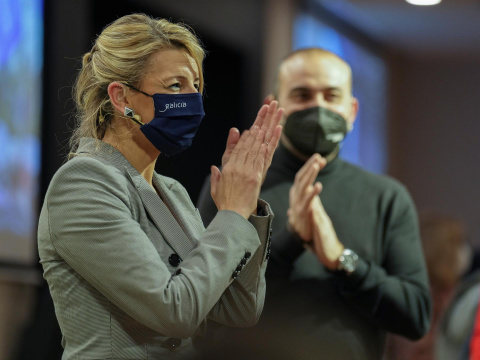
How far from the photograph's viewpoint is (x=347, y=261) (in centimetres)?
206

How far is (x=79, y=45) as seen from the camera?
381 centimetres

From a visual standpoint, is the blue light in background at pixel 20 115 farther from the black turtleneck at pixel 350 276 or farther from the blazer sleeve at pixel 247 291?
the blazer sleeve at pixel 247 291

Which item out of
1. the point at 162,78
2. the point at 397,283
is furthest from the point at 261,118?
the point at 397,283

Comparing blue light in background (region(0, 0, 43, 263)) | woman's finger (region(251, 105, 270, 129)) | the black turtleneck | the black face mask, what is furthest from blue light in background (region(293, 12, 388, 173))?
woman's finger (region(251, 105, 270, 129))

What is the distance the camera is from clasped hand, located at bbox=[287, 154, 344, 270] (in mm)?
1953

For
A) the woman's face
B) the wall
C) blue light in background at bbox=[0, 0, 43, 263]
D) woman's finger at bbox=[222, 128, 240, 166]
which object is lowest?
the wall

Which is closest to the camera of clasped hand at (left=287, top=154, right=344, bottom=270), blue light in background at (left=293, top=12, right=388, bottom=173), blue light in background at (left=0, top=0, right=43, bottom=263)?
clasped hand at (left=287, top=154, right=344, bottom=270)

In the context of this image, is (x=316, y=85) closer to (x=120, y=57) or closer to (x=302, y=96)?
(x=302, y=96)

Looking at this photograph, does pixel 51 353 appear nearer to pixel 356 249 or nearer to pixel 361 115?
pixel 356 249

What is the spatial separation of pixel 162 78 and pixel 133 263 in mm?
317

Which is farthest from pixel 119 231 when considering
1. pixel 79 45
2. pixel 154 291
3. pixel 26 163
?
pixel 26 163

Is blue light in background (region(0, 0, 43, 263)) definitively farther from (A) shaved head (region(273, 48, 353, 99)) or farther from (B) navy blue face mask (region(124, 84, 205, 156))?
(B) navy blue face mask (region(124, 84, 205, 156))

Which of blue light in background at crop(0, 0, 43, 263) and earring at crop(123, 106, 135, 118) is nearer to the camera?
earring at crop(123, 106, 135, 118)

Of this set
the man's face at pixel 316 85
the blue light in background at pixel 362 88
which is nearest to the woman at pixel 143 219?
the man's face at pixel 316 85
